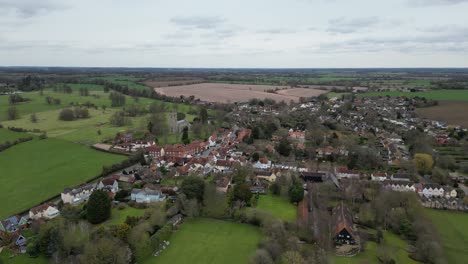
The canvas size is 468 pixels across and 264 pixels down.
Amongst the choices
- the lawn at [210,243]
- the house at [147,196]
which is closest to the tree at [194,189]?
the lawn at [210,243]

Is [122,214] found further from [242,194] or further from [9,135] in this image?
[9,135]

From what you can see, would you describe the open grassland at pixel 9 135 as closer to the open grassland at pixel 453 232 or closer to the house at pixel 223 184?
the house at pixel 223 184

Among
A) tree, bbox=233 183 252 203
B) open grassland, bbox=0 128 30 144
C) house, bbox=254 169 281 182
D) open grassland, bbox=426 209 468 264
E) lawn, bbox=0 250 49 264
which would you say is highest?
open grassland, bbox=0 128 30 144

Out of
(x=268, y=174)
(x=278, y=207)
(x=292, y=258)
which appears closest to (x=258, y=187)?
(x=268, y=174)

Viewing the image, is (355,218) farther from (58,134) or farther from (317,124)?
(58,134)

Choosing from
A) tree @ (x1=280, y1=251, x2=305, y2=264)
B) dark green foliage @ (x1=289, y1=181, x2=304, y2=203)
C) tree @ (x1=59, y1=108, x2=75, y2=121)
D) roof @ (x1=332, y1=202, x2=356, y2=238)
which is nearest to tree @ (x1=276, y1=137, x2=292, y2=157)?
dark green foliage @ (x1=289, y1=181, x2=304, y2=203)

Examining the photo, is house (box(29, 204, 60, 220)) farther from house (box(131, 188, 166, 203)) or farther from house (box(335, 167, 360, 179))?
house (box(335, 167, 360, 179))
